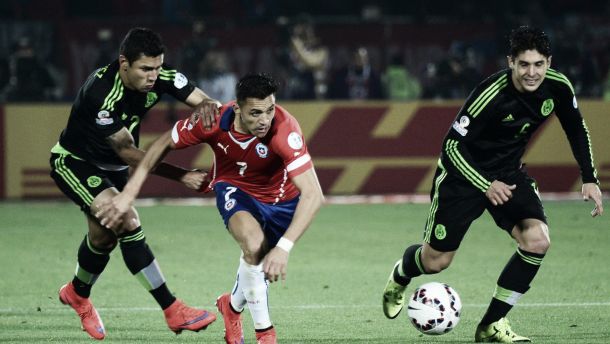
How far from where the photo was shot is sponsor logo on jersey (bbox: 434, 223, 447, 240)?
25.7 feet

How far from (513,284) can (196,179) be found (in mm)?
2121

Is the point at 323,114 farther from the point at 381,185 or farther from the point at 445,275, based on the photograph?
the point at 445,275

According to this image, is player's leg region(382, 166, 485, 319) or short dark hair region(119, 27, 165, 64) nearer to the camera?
short dark hair region(119, 27, 165, 64)

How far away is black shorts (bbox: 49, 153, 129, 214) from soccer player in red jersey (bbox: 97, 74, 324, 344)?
1.48 ft

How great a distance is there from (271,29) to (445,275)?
37.7ft

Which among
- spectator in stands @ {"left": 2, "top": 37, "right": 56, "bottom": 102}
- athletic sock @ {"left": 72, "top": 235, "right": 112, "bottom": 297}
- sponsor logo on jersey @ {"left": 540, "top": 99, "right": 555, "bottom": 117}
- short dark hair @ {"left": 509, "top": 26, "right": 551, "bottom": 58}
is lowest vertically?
spectator in stands @ {"left": 2, "top": 37, "right": 56, "bottom": 102}

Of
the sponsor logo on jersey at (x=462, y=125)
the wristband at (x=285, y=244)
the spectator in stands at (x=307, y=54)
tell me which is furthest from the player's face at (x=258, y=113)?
the spectator in stands at (x=307, y=54)

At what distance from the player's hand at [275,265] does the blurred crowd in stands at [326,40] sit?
39.1ft

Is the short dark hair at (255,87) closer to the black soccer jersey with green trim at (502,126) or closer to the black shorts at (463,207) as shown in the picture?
the black soccer jersey with green trim at (502,126)

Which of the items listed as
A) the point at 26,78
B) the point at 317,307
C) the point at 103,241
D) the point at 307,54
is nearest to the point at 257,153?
the point at 103,241

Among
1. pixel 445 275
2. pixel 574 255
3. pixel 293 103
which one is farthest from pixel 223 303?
pixel 293 103

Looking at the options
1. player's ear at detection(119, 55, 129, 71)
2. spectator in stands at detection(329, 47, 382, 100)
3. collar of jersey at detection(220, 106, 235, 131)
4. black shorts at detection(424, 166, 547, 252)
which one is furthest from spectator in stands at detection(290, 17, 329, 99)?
collar of jersey at detection(220, 106, 235, 131)

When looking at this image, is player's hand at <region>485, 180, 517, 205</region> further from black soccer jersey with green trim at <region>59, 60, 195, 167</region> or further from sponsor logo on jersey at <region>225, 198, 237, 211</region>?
black soccer jersey with green trim at <region>59, 60, 195, 167</region>

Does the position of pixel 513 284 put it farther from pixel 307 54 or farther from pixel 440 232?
pixel 307 54
